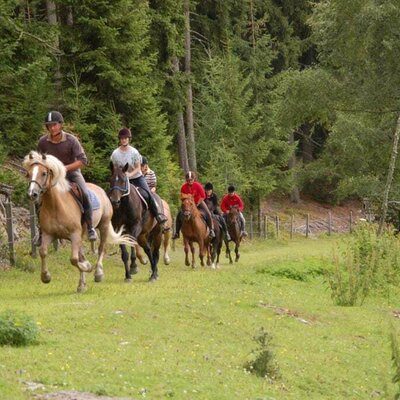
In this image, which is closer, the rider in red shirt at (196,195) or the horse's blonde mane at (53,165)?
the horse's blonde mane at (53,165)

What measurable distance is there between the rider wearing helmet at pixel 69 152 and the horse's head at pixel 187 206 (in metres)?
8.54

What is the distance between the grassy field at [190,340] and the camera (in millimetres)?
9820

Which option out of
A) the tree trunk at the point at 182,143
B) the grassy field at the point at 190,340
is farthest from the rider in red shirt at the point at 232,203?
the tree trunk at the point at 182,143

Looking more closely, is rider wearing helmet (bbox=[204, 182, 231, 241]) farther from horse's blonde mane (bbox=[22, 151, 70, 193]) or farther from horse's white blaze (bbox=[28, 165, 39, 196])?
horse's white blaze (bbox=[28, 165, 39, 196])

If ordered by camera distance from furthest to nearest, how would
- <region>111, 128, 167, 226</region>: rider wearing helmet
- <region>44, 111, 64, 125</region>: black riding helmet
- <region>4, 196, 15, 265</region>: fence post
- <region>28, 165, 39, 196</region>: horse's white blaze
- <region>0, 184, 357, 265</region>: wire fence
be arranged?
<region>0, 184, 357, 265</region>: wire fence, <region>4, 196, 15, 265</region>: fence post, <region>111, 128, 167, 226</region>: rider wearing helmet, <region>44, 111, 64, 125</region>: black riding helmet, <region>28, 165, 39, 196</region>: horse's white blaze

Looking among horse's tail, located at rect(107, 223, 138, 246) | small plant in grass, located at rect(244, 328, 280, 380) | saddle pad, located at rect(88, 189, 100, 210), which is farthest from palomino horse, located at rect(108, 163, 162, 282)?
small plant in grass, located at rect(244, 328, 280, 380)

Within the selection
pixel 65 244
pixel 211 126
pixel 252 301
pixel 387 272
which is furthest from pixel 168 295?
pixel 211 126

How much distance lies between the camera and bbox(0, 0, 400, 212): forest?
28234 mm

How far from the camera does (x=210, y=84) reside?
47375 millimetres

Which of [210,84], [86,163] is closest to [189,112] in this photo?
[210,84]

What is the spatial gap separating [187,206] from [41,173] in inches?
394

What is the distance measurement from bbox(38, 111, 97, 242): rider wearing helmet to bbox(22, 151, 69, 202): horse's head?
50cm

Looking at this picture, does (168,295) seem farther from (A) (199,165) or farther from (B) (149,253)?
(A) (199,165)

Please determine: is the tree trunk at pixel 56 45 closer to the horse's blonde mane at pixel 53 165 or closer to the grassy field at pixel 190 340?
the grassy field at pixel 190 340
